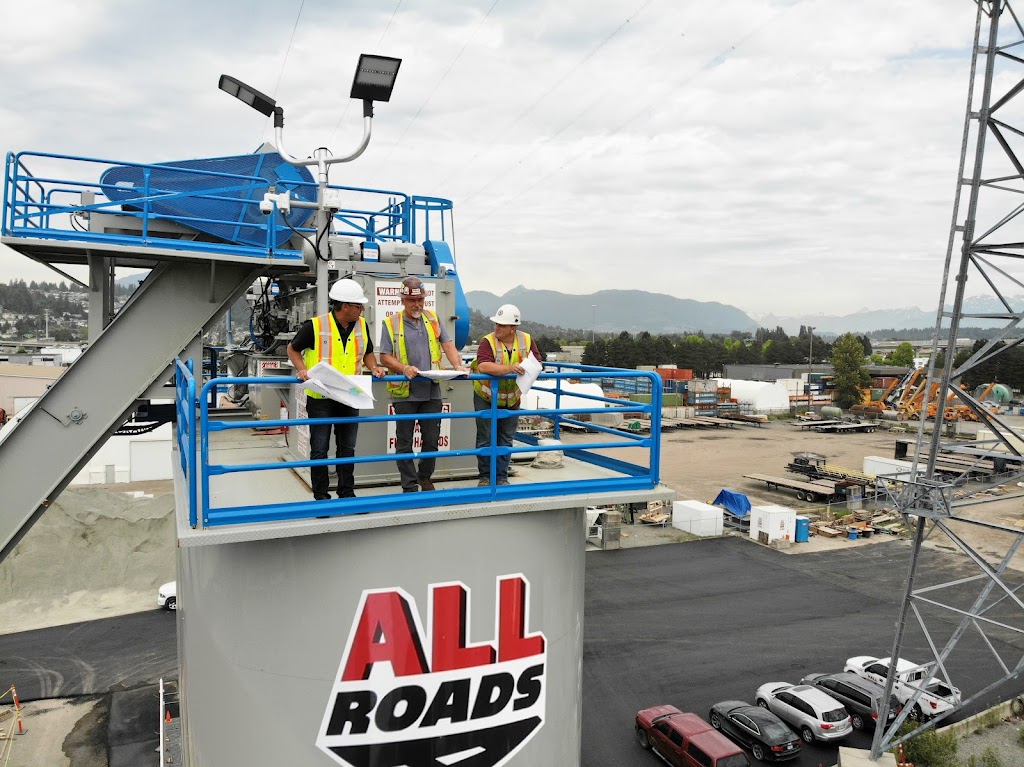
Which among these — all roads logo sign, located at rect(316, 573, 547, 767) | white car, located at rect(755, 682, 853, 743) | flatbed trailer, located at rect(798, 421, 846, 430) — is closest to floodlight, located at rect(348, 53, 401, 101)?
all roads logo sign, located at rect(316, 573, 547, 767)

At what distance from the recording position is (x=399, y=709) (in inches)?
190

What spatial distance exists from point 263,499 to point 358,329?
1.49 meters

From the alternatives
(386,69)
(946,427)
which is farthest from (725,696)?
(946,427)

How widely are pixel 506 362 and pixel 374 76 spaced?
3270mm

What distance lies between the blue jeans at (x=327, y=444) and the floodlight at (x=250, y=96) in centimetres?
486

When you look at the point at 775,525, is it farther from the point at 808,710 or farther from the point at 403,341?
the point at 403,341

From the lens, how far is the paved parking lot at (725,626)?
17.6 meters

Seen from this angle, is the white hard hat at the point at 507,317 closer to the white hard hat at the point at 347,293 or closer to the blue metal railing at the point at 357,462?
the blue metal railing at the point at 357,462

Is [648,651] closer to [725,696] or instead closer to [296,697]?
[725,696]

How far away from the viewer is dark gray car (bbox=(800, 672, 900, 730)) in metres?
16.9

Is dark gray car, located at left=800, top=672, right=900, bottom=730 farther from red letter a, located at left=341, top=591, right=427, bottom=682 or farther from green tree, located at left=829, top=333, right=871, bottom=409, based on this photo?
green tree, located at left=829, top=333, right=871, bottom=409

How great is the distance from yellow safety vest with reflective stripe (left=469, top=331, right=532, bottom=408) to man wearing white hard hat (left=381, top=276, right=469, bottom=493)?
412 mm

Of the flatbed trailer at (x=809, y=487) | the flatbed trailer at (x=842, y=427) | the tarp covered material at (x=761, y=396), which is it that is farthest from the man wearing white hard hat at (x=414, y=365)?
the tarp covered material at (x=761, y=396)

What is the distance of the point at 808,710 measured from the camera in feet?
53.7
